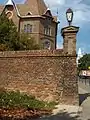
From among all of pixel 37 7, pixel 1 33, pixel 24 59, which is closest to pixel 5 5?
pixel 37 7

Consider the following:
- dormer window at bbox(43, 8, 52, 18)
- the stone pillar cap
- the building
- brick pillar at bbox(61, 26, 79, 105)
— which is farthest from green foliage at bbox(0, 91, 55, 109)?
dormer window at bbox(43, 8, 52, 18)

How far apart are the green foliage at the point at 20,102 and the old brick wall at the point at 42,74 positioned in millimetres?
695

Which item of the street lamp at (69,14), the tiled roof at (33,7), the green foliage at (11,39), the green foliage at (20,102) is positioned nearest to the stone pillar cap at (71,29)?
the street lamp at (69,14)

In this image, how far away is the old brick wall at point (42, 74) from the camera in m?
16.1

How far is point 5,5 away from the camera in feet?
255

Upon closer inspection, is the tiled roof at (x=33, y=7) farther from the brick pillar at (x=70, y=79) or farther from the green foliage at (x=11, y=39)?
the brick pillar at (x=70, y=79)

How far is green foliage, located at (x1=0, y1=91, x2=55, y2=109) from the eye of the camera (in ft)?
46.4

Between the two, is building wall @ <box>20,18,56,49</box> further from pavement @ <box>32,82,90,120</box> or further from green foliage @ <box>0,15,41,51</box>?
pavement @ <box>32,82,90,120</box>

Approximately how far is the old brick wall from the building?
5558 centimetres

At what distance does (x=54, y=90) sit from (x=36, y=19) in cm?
6019

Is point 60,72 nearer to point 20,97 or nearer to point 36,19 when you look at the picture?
point 20,97

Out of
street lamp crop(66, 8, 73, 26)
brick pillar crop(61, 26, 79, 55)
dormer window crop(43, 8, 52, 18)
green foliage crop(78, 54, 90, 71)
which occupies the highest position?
dormer window crop(43, 8, 52, 18)

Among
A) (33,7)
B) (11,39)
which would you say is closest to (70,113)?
(11,39)

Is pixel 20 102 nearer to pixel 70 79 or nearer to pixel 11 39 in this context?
pixel 70 79
